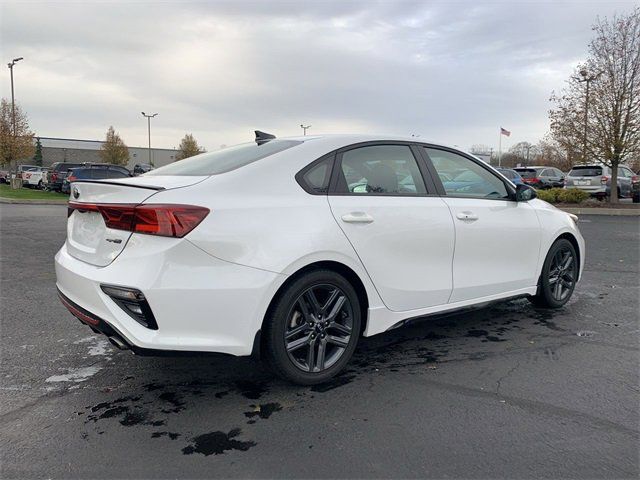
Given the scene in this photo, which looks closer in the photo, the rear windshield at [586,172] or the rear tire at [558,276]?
the rear tire at [558,276]

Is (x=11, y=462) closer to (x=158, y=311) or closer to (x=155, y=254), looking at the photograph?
(x=158, y=311)

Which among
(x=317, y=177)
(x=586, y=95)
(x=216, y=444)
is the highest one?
(x=586, y=95)

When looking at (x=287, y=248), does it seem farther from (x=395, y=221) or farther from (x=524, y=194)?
(x=524, y=194)

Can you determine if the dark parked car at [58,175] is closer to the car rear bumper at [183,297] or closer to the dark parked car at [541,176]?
the dark parked car at [541,176]

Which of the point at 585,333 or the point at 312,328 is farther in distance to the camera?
the point at 585,333

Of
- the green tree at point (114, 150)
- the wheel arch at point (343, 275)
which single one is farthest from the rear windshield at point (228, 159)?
the green tree at point (114, 150)

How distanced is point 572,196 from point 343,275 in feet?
59.9

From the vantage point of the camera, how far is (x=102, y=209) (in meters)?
3.07

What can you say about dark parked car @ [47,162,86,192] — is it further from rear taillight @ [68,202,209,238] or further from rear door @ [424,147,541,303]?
rear taillight @ [68,202,209,238]

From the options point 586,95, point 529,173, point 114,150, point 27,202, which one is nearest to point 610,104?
point 586,95

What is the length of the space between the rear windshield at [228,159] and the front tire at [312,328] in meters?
0.91

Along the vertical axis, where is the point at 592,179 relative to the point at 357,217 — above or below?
above

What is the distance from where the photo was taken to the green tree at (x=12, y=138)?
2919 cm

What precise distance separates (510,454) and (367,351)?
5.25ft
